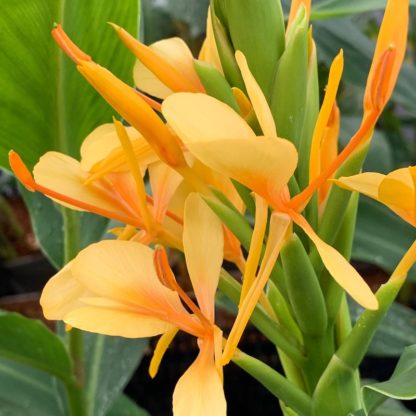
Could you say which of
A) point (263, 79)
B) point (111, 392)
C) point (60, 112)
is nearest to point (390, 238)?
point (111, 392)

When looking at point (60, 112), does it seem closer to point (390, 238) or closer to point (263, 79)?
point (263, 79)

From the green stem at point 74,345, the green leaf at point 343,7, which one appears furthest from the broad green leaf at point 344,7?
→ the green stem at point 74,345

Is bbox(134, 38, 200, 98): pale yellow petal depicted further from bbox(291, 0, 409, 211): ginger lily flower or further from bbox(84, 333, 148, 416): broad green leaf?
bbox(84, 333, 148, 416): broad green leaf

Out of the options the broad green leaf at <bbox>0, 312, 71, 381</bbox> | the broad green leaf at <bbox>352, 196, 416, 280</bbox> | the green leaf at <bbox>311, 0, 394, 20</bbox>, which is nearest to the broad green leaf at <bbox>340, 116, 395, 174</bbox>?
the broad green leaf at <bbox>352, 196, 416, 280</bbox>


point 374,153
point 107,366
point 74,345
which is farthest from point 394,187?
point 374,153

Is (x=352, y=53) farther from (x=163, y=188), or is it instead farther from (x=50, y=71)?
(x=163, y=188)
